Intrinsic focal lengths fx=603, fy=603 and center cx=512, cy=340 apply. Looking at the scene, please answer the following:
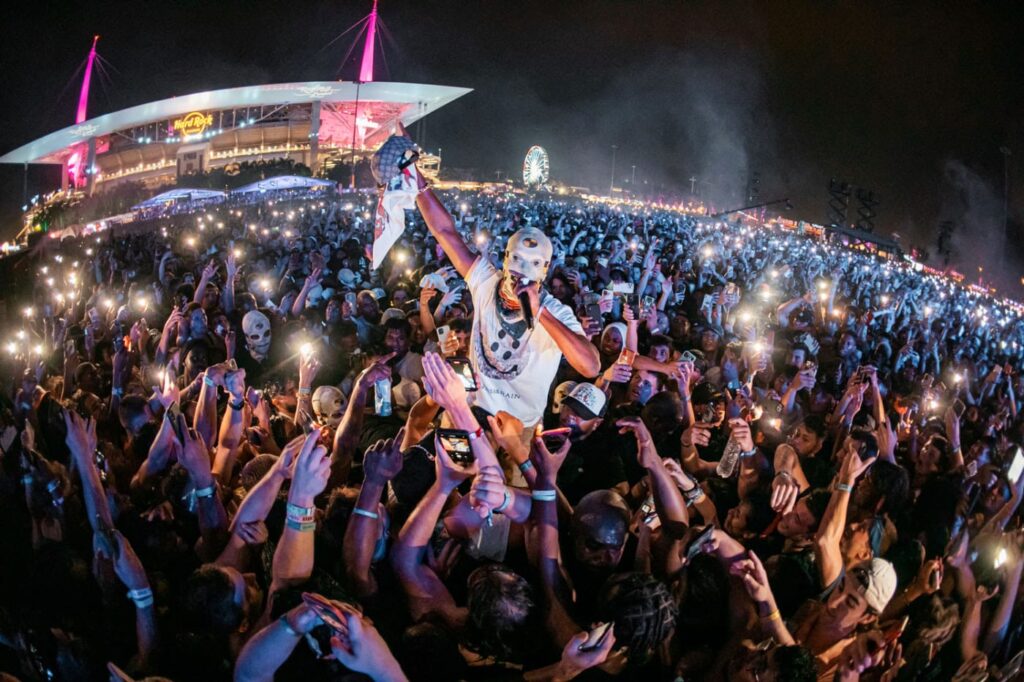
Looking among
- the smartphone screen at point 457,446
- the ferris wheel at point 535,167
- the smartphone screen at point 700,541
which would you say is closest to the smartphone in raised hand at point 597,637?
the smartphone screen at point 700,541

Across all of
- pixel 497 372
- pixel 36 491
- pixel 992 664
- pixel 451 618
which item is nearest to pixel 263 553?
pixel 451 618

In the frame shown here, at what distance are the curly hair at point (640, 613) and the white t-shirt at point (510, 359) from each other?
1362 mm

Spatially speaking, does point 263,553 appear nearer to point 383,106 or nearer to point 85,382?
point 85,382

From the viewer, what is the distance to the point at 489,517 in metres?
2.42

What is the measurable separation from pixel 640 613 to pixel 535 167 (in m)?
50.9

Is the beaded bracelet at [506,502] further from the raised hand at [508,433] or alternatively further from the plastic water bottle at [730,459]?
the plastic water bottle at [730,459]

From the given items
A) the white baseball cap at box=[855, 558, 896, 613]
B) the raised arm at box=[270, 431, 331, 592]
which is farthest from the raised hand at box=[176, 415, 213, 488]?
the white baseball cap at box=[855, 558, 896, 613]

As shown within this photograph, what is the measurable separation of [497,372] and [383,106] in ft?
184

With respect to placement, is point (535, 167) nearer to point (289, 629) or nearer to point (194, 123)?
point (194, 123)

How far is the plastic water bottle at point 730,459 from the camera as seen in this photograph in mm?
3512

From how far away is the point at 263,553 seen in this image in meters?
2.37

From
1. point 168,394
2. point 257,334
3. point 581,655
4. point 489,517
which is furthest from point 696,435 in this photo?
point 257,334

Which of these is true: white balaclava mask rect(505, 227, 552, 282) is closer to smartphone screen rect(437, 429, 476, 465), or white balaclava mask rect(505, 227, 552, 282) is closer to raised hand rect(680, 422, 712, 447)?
smartphone screen rect(437, 429, 476, 465)

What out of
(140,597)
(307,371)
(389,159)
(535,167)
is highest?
(535,167)
